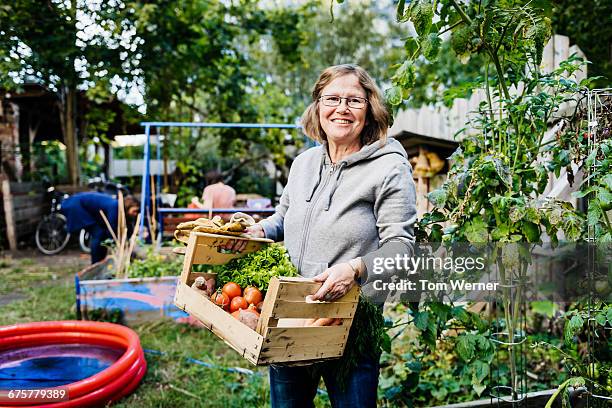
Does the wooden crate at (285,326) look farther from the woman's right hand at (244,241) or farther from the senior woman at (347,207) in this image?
the woman's right hand at (244,241)

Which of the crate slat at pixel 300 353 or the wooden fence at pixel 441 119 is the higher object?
the wooden fence at pixel 441 119

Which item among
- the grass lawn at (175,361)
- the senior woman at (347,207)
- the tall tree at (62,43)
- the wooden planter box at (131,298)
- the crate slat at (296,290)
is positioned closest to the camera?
the crate slat at (296,290)

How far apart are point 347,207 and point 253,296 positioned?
1.30 ft

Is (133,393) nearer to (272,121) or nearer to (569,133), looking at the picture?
(569,133)

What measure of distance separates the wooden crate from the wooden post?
7816mm

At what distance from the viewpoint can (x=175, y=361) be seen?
3.71m

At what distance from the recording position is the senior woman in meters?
1.56

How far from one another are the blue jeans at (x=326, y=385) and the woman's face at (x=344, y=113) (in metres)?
0.69

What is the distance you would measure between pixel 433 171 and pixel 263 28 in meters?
5.86

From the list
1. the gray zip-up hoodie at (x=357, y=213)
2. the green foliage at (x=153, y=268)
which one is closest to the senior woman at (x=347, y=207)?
the gray zip-up hoodie at (x=357, y=213)

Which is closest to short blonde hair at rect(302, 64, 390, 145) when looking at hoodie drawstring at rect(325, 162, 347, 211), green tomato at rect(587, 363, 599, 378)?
hoodie drawstring at rect(325, 162, 347, 211)

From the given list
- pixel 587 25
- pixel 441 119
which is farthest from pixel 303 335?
pixel 587 25

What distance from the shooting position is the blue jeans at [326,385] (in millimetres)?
1691

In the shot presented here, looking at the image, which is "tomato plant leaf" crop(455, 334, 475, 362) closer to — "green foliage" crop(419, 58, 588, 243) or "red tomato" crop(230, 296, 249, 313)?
"green foliage" crop(419, 58, 588, 243)
